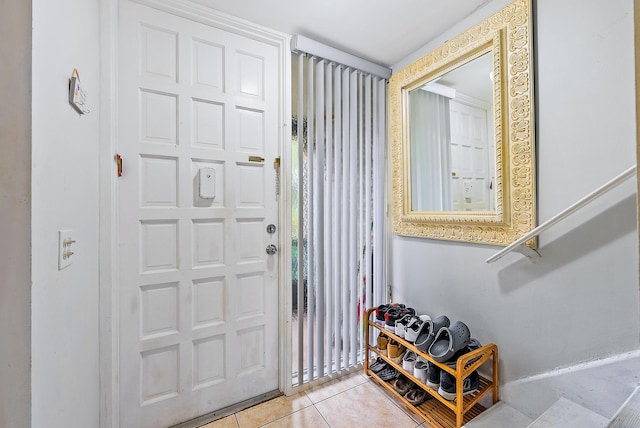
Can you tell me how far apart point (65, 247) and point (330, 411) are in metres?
1.51

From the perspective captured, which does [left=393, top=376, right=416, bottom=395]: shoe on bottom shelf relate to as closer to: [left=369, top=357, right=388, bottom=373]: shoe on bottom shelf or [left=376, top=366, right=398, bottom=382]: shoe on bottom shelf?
[left=376, top=366, right=398, bottom=382]: shoe on bottom shelf

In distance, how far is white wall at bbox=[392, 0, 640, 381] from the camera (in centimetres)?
101

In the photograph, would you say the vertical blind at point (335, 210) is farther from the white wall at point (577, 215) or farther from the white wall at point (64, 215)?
the white wall at point (64, 215)

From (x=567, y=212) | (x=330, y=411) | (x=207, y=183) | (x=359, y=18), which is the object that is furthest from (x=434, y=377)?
(x=359, y=18)

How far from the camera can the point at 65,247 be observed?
795mm

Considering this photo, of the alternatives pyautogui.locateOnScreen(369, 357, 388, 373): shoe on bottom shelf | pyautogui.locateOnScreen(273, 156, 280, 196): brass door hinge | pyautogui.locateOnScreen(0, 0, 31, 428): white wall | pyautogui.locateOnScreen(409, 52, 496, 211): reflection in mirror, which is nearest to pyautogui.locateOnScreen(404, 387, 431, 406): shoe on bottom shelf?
pyautogui.locateOnScreen(369, 357, 388, 373): shoe on bottom shelf

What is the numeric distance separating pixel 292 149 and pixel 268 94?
367mm

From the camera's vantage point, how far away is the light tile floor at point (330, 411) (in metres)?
1.40

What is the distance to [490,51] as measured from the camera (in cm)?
140

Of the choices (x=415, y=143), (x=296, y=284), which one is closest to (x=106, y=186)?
(x=296, y=284)

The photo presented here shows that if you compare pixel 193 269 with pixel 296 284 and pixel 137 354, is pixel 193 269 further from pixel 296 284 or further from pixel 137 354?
pixel 296 284

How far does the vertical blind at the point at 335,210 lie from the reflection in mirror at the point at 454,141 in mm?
303

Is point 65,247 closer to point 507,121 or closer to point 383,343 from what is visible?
point 383,343

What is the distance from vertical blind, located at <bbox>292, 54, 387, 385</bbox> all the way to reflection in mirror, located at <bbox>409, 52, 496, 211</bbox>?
303mm
